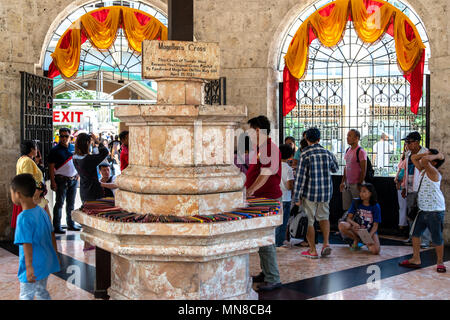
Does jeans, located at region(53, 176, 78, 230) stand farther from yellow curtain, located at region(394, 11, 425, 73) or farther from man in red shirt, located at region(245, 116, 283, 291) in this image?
yellow curtain, located at region(394, 11, 425, 73)

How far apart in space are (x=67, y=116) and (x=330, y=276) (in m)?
10.3

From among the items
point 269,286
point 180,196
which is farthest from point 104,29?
point 180,196

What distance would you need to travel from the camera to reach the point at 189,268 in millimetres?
3613

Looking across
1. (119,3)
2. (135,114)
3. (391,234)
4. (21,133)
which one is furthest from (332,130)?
(135,114)

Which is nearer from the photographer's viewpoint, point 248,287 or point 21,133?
point 248,287

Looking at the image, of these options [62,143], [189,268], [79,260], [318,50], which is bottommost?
[79,260]

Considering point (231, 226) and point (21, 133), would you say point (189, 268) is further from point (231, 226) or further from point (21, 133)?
point (21, 133)

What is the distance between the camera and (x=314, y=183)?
611 cm

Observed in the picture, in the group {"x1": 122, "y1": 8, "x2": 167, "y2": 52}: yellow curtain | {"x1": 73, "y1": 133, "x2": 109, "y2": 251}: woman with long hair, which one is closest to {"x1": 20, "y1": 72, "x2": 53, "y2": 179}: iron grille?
{"x1": 73, "y1": 133, "x2": 109, "y2": 251}: woman with long hair

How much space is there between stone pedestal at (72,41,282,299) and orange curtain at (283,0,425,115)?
440cm

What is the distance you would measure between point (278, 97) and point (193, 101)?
4689mm

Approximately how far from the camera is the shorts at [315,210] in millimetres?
6160

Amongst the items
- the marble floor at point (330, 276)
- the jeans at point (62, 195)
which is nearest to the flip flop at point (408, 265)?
the marble floor at point (330, 276)

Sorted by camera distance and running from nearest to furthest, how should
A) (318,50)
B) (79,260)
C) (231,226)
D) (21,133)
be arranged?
1. (231,226)
2. (79,260)
3. (21,133)
4. (318,50)
